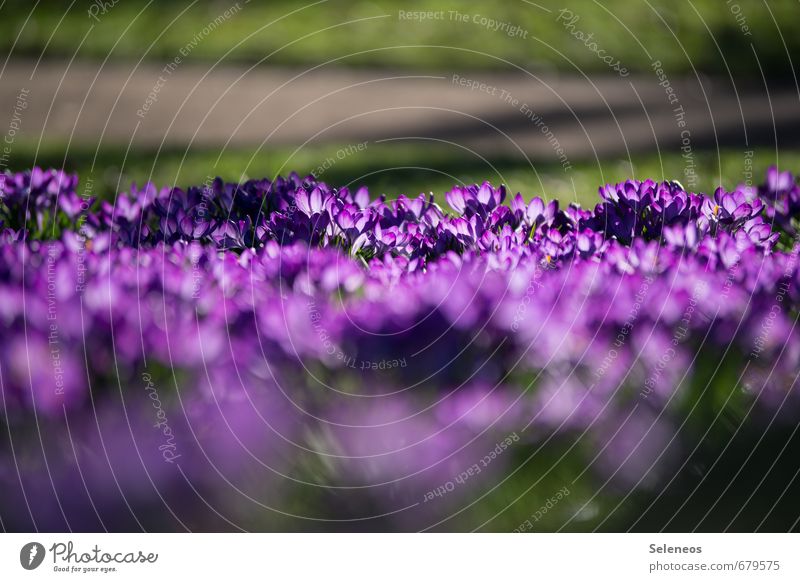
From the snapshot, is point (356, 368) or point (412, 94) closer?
point (356, 368)

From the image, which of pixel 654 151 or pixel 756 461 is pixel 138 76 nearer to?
pixel 654 151

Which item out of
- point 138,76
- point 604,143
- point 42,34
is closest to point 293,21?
point 138,76

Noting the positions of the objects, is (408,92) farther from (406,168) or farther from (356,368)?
(356,368)

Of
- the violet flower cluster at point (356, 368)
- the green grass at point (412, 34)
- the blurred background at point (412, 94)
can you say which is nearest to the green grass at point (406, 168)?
the blurred background at point (412, 94)

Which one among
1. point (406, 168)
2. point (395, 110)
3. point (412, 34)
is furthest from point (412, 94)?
point (406, 168)

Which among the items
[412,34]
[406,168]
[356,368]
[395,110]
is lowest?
[356,368]

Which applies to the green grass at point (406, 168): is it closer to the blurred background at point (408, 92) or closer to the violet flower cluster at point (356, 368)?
the blurred background at point (408, 92)

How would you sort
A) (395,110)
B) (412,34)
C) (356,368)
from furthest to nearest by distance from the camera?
(395,110), (412,34), (356,368)
